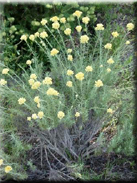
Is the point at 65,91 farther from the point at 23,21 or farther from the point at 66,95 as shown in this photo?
the point at 23,21

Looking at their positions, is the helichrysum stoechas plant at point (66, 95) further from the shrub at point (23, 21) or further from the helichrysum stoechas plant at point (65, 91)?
the shrub at point (23, 21)

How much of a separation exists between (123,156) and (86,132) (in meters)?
0.34

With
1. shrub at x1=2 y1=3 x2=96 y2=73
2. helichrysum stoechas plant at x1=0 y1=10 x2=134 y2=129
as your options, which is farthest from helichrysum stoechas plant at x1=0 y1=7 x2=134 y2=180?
shrub at x1=2 y1=3 x2=96 y2=73

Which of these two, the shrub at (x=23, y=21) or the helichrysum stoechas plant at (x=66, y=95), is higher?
the shrub at (x=23, y=21)

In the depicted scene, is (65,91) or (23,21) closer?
(65,91)

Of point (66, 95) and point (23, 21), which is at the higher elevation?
point (23, 21)

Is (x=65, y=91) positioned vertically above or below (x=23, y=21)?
below

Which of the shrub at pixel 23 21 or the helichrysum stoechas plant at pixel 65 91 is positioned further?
the shrub at pixel 23 21

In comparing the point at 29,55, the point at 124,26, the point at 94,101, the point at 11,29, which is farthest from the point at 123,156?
the point at 124,26

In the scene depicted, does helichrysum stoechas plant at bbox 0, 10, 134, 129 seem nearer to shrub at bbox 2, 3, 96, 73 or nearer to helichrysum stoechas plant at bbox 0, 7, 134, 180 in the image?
helichrysum stoechas plant at bbox 0, 7, 134, 180

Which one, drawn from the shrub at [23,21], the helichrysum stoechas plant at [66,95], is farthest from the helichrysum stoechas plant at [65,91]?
the shrub at [23,21]

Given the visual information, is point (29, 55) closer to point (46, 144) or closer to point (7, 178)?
point (46, 144)

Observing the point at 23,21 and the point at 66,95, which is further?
the point at 23,21

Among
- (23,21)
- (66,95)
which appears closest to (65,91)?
(66,95)
